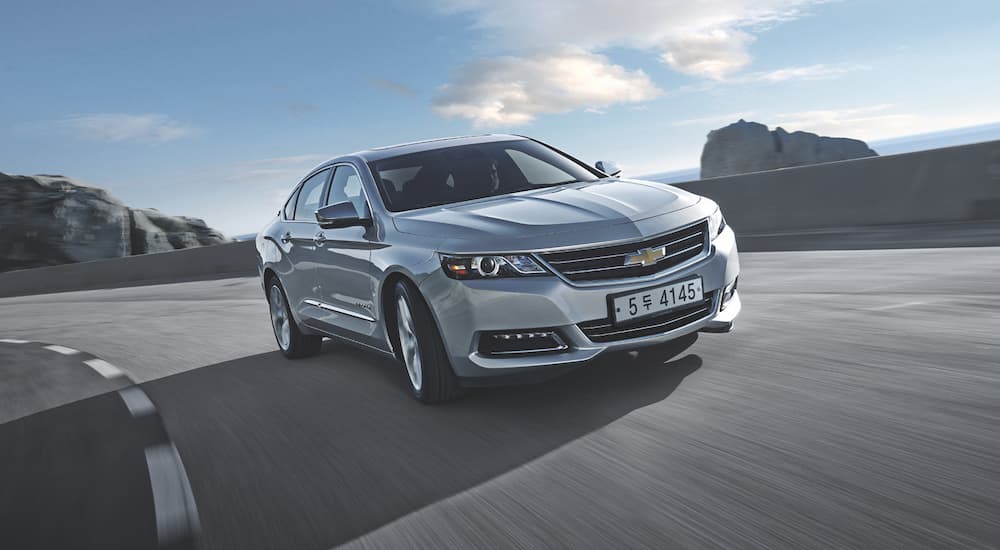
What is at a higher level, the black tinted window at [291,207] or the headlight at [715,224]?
the black tinted window at [291,207]

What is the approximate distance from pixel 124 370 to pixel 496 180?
422 cm

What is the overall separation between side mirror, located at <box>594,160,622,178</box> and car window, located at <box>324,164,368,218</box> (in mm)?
1641

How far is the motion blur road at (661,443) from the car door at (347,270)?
0.41m

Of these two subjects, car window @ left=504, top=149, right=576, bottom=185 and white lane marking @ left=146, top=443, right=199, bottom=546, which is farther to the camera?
car window @ left=504, top=149, right=576, bottom=185

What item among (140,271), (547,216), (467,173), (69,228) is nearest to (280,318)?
(467,173)

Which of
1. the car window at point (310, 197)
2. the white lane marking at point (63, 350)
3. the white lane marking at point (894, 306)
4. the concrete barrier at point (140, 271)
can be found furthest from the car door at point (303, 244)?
the concrete barrier at point (140, 271)

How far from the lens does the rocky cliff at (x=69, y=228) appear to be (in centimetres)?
2916

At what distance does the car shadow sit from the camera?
3561 millimetres

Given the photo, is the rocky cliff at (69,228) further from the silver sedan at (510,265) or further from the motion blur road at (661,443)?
the silver sedan at (510,265)

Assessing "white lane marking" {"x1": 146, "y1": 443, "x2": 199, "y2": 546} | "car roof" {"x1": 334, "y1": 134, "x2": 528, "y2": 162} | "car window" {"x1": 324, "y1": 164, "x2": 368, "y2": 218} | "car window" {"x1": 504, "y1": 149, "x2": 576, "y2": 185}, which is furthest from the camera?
"car roof" {"x1": 334, "y1": 134, "x2": 528, "y2": 162}

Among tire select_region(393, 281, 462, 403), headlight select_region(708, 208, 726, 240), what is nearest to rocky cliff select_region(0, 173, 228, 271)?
tire select_region(393, 281, 462, 403)

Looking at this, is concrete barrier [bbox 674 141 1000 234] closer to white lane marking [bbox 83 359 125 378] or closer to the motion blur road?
the motion blur road

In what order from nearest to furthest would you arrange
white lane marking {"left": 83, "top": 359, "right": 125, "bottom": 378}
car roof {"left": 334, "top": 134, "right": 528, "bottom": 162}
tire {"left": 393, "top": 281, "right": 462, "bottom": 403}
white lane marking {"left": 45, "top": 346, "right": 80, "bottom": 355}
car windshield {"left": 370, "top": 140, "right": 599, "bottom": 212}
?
tire {"left": 393, "top": 281, "right": 462, "bottom": 403} < car windshield {"left": 370, "top": 140, "right": 599, "bottom": 212} < car roof {"left": 334, "top": 134, "right": 528, "bottom": 162} < white lane marking {"left": 83, "top": 359, "right": 125, "bottom": 378} < white lane marking {"left": 45, "top": 346, "right": 80, "bottom": 355}

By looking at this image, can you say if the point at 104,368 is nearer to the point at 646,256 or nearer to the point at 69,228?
the point at 646,256
